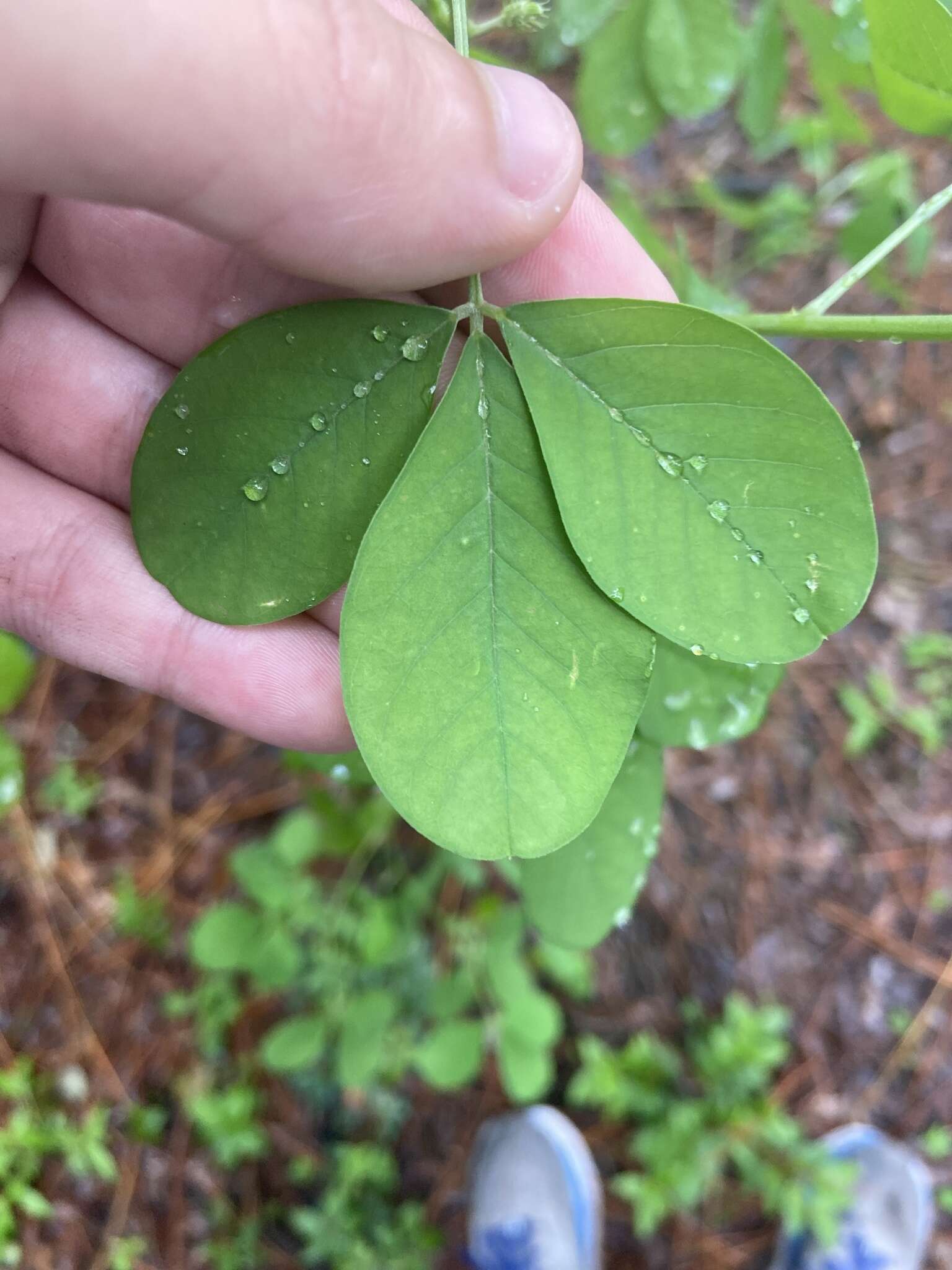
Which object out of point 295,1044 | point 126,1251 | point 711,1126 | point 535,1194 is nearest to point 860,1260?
point 711,1126

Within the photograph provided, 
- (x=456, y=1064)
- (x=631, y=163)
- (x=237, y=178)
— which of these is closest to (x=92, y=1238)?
(x=456, y=1064)

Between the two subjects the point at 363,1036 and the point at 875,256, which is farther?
the point at 363,1036

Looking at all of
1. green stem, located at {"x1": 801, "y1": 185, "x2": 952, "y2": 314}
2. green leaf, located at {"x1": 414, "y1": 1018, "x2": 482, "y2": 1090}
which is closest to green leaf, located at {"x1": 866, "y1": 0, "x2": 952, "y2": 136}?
green stem, located at {"x1": 801, "y1": 185, "x2": 952, "y2": 314}

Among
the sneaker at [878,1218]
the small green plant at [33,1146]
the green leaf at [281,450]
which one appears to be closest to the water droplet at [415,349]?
the green leaf at [281,450]

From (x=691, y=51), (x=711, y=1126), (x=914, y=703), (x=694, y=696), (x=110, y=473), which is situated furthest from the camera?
(x=914, y=703)

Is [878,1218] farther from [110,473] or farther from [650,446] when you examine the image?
[110,473]

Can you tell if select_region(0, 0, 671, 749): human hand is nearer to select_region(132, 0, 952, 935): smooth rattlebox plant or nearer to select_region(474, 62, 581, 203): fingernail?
select_region(474, 62, 581, 203): fingernail

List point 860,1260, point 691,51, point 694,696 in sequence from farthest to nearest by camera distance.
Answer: point 860,1260, point 691,51, point 694,696
